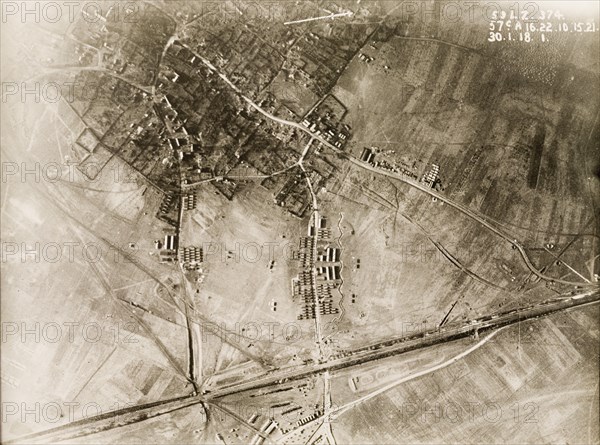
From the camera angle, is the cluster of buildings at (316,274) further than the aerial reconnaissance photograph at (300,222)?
Yes

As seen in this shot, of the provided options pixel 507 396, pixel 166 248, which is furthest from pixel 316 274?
pixel 507 396

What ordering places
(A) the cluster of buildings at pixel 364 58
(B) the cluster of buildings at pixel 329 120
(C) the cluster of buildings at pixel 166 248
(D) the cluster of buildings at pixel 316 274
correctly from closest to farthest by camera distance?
(C) the cluster of buildings at pixel 166 248 < (D) the cluster of buildings at pixel 316 274 < (B) the cluster of buildings at pixel 329 120 < (A) the cluster of buildings at pixel 364 58

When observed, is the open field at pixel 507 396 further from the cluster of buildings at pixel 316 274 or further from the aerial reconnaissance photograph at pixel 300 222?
the cluster of buildings at pixel 316 274

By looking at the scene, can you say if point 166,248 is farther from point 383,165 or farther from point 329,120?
point 383,165

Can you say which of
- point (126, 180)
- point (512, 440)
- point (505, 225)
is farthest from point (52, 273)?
point (512, 440)

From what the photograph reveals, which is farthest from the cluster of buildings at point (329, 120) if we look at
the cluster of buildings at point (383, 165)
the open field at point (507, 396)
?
the open field at point (507, 396)

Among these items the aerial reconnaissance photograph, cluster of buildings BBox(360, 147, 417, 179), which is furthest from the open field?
cluster of buildings BBox(360, 147, 417, 179)

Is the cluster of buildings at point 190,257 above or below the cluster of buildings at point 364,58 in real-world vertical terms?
below

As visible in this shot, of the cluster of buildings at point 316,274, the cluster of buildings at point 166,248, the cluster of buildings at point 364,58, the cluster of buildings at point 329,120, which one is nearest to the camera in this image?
the cluster of buildings at point 166,248
